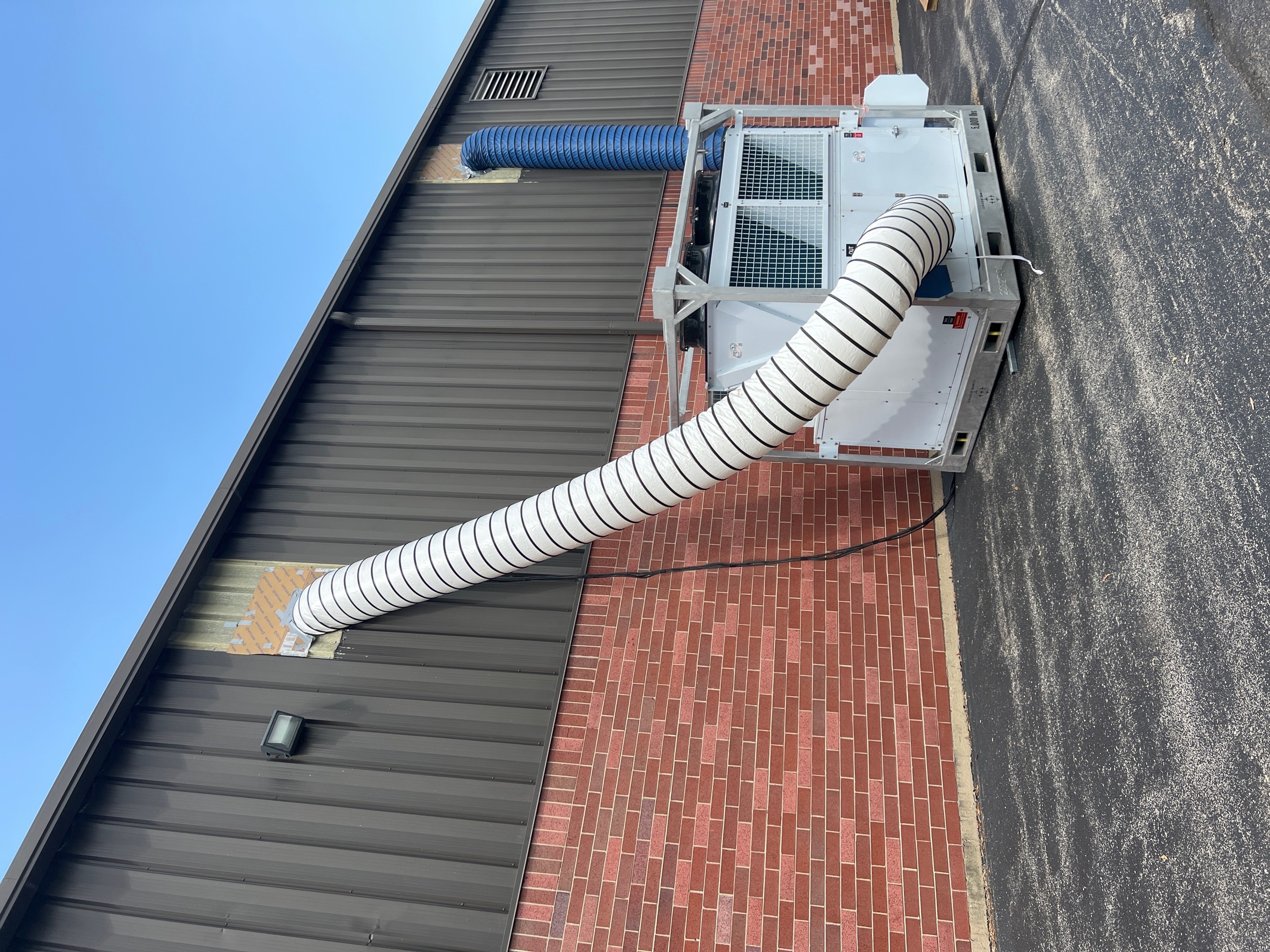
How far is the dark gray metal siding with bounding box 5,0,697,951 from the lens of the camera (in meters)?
5.01

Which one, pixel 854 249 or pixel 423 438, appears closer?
pixel 854 249

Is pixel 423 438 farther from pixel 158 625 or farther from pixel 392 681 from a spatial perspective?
pixel 158 625

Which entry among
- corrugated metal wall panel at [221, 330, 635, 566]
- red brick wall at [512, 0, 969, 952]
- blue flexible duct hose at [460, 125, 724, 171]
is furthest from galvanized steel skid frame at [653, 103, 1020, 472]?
blue flexible duct hose at [460, 125, 724, 171]

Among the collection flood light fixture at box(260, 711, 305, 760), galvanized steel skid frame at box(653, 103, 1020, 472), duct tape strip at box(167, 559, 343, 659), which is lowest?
flood light fixture at box(260, 711, 305, 760)

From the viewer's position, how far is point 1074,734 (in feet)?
11.2

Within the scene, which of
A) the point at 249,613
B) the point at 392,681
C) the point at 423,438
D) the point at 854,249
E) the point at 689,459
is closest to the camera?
the point at 854,249

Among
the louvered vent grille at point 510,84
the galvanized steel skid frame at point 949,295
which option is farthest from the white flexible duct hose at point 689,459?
the louvered vent grille at point 510,84

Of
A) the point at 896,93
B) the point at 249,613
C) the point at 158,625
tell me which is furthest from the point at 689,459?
the point at 158,625

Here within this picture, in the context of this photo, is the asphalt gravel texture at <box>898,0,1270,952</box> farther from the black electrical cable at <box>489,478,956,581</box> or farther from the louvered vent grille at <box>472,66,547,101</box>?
the louvered vent grille at <box>472,66,547,101</box>

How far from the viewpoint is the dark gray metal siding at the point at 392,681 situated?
16.4 feet

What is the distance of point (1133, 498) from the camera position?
3.05m

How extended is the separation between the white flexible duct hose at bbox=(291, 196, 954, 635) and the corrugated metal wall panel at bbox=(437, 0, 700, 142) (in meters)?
6.57

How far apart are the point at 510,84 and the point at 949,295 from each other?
348 inches

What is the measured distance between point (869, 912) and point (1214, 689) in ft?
9.43
